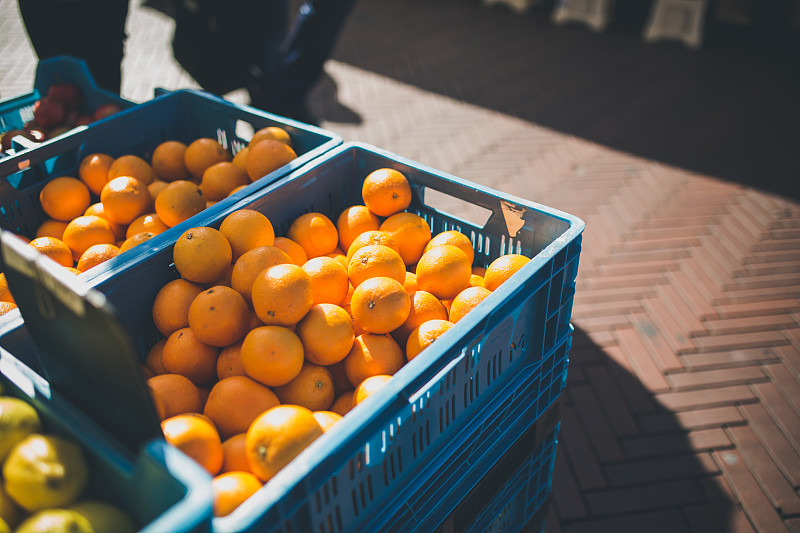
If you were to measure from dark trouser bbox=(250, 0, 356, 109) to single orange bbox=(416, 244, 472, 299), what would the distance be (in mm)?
3039

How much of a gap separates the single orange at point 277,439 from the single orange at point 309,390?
0.77ft

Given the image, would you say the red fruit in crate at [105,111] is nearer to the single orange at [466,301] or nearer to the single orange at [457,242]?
the single orange at [457,242]

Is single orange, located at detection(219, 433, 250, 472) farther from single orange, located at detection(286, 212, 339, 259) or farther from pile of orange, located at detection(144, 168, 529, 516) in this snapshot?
single orange, located at detection(286, 212, 339, 259)

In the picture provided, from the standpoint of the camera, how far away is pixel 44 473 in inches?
38.5

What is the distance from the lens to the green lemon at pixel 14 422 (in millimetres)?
1054

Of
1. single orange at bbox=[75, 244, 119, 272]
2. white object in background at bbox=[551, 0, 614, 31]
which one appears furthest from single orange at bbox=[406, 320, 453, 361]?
white object in background at bbox=[551, 0, 614, 31]

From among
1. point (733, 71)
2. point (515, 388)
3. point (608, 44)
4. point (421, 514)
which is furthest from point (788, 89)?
point (421, 514)

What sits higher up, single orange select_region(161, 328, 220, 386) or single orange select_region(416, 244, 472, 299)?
single orange select_region(416, 244, 472, 299)

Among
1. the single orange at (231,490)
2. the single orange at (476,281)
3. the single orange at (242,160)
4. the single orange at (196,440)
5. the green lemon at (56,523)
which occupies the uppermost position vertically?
the single orange at (242,160)

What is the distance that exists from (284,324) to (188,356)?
0.89 ft

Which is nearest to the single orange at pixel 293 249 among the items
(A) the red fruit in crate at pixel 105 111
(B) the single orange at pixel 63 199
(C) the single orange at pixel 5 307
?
(C) the single orange at pixel 5 307

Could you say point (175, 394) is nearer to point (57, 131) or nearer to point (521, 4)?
point (57, 131)

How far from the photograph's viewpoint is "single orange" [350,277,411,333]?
150 centimetres

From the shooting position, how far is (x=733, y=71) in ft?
19.4
